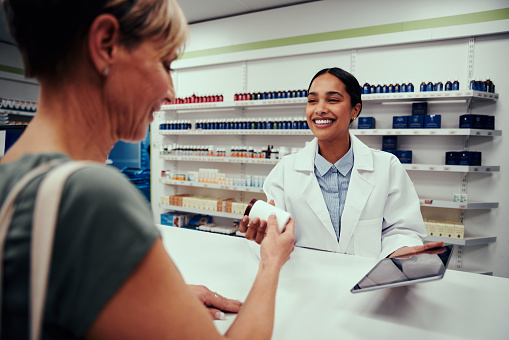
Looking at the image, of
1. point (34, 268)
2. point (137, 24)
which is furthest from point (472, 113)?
point (34, 268)

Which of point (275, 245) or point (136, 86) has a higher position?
point (136, 86)

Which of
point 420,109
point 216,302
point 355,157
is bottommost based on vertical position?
point 216,302

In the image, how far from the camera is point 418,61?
3.84 m

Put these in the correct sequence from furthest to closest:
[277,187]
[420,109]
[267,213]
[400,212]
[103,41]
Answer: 1. [420,109]
2. [277,187]
3. [400,212]
4. [267,213]
5. [103,41]

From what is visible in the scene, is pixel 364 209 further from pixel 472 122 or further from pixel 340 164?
pixel 472 122

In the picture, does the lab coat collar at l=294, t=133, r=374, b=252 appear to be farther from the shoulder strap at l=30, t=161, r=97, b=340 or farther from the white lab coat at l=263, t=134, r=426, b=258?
the shoulder strap at l=30, t=161, r=97, b=340

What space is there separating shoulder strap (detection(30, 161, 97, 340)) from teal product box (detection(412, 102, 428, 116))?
3.95m

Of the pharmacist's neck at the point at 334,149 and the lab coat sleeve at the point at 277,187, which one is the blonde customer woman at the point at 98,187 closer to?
the lab coat sleeve at the point at 277,187

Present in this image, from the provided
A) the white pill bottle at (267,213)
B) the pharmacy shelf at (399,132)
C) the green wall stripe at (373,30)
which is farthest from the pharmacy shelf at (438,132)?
the white pill bottle at (267,213)

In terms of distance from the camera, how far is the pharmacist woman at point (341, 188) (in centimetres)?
187

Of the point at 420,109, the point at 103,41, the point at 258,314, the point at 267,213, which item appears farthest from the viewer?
the point at 420,109

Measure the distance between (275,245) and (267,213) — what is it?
257 millimetres

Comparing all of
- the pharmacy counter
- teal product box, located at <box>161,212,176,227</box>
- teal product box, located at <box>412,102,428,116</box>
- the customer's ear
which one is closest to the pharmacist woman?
the pharmacy counter

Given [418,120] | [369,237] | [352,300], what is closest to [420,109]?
[418,120]
